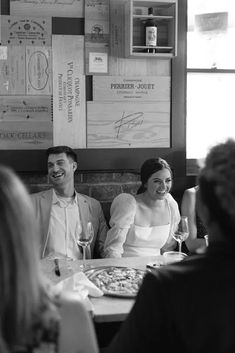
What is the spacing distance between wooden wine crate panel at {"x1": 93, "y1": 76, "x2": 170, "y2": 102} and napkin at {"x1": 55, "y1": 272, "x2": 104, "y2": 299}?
165 cm

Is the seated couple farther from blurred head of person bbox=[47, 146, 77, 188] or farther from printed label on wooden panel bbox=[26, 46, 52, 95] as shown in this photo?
printed label on wooden panel bbox=[26, 46, 52, 95]

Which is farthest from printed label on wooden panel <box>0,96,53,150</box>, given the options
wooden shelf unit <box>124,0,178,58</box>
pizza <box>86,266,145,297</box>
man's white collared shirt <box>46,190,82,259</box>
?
pizza <box>86,266,145,297</box>

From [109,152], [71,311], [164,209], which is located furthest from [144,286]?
[109,152]

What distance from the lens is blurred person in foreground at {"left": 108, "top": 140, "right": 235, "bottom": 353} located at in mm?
1028

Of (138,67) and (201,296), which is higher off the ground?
(138,67)

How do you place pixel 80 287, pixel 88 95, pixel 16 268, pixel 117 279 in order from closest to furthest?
pixel 16 268, pixel 80 287, pixel 117 279, pixel 88 95

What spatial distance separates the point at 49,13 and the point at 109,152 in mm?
967

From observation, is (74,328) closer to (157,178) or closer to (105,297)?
(105,297)

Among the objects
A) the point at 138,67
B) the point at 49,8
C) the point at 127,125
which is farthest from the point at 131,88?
the point at 49,8

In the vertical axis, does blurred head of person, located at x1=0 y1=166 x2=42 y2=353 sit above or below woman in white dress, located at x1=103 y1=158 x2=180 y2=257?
above

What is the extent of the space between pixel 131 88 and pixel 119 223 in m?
0.97

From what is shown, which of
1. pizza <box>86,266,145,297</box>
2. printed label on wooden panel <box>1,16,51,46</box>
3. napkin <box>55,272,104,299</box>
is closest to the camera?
napkin <box>55,272,104,299</box>

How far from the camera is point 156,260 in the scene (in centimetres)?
247

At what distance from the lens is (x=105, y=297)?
194cm
